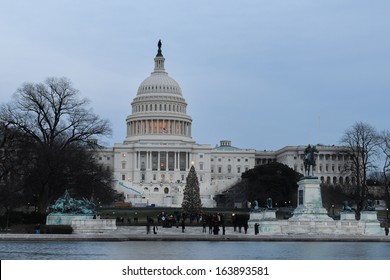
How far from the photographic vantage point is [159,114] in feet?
614

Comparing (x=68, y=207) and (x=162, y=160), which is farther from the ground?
(x=162, y=160)

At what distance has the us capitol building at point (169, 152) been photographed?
180 metres

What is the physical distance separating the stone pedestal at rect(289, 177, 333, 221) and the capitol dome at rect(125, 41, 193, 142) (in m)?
131

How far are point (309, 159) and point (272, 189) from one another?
203 feet

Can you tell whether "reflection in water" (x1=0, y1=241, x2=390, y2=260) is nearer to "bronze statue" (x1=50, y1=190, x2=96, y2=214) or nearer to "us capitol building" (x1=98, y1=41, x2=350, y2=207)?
"bronze statue" (x1=50, y1=190, x2=96, y2=214)

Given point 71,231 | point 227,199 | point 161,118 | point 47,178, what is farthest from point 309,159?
point 161,118

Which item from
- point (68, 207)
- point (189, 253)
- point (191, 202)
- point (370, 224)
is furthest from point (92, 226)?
point (191, 202)

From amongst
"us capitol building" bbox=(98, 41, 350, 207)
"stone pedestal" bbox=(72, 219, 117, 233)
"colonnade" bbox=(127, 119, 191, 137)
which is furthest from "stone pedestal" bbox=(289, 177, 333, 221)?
"colonnade" bbox=(127, 119, 191, 137)

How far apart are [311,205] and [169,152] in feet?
421

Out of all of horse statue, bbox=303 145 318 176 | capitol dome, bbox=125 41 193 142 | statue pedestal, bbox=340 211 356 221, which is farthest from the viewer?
capitol dome, bbox=125 41 193 142

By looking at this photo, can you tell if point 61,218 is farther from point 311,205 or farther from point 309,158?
point 309,158

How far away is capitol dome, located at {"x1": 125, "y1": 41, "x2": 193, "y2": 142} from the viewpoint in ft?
615

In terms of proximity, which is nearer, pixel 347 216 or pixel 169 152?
pixel 347 216

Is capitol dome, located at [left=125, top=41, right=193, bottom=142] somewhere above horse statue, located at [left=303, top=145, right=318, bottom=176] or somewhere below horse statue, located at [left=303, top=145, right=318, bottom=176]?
above
